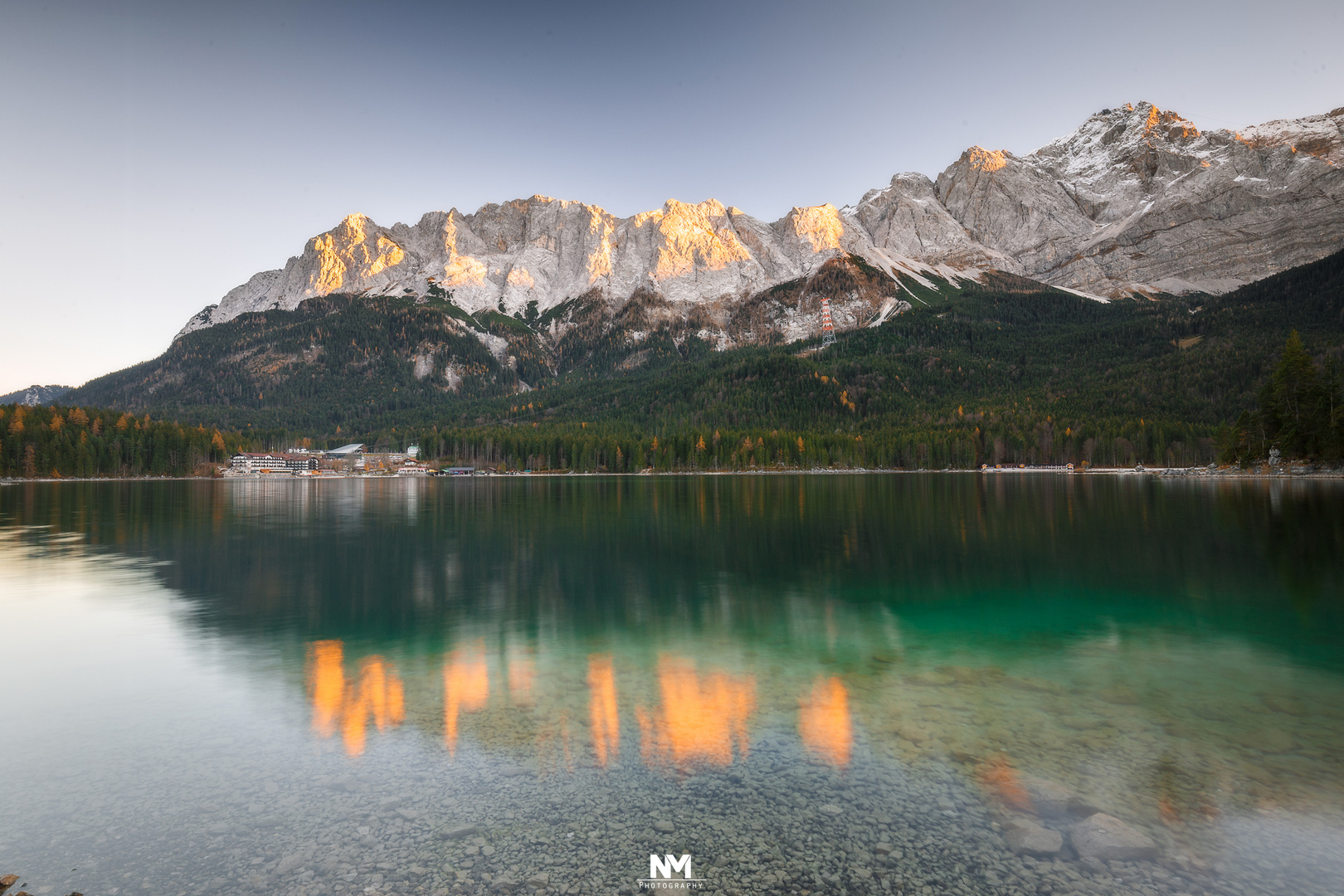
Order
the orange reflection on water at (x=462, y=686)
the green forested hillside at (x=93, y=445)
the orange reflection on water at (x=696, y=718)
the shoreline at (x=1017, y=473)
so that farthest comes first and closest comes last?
1. the green forested hillside at (x=93, y=445)
2. the shoreline at (x=1017, y=473)
3. the orange reflection on water at (x=462, y=686)
4. the orange reflection on water at (x=696, y=718)

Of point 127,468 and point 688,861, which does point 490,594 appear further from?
point 127,468

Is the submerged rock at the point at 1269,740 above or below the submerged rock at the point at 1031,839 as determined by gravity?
below

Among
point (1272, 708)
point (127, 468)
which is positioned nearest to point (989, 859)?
point (1272, 708)

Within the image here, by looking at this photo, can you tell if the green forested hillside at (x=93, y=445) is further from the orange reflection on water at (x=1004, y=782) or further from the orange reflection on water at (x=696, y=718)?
the orange reflection on water at (x=1004, y=782)

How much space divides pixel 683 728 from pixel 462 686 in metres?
6.04

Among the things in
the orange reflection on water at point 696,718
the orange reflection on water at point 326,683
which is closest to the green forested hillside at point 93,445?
the orange reflection on water at point 326,683

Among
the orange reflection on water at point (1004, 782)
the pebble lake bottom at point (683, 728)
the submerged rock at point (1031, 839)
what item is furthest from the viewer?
the orange reflection on water at point (1004, 782)

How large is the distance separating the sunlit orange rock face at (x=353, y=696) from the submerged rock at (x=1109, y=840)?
11.6 m

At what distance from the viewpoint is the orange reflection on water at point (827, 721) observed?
1177 centimetres

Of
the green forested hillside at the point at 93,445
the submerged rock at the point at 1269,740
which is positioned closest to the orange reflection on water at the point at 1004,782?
the submerged rock at the point at 1269,740

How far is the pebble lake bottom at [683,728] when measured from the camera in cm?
847

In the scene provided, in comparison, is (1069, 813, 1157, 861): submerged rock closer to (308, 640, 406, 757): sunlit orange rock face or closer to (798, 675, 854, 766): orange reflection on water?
(798, 675, 854, 766): orange reflection on water

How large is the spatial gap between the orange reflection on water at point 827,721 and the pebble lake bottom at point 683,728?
76 mm

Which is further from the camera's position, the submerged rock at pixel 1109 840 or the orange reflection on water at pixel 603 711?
the orange reflection on water at pixel 603 711
